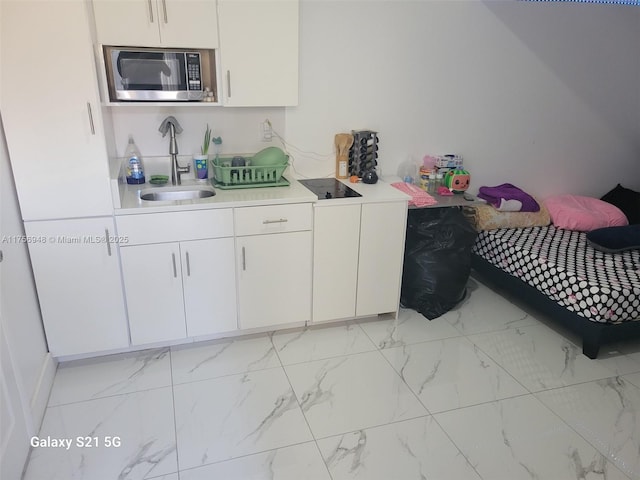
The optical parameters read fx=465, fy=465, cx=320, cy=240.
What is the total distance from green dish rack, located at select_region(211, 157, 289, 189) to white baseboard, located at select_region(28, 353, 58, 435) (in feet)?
4.18

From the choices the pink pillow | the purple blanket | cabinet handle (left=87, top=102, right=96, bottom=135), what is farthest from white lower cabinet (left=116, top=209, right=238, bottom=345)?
the pink pillow

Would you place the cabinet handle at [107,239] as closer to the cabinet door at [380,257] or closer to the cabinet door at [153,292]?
the cabinet door at [153,292]

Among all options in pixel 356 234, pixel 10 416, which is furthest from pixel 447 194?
pixel 10 416

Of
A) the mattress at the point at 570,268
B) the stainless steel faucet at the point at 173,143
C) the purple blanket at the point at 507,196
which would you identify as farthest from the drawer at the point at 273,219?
the purple blanket at the point at 507,196

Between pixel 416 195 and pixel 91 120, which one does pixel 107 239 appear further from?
pixel 416 195

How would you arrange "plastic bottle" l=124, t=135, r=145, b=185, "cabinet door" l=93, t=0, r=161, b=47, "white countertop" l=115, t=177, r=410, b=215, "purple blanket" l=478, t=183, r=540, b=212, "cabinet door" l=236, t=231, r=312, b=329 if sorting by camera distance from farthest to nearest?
"purple blanket" l=478, t=183, r=540, b=212 < "plastic bottle" l=124, t=135, r=145, b=185 < "cabinet door" l=236, t=231, r=312, b=329 < "white countertop" l=115, t=177, r=410, b=215 < "cabinet door" l=93, t=0, r=161, b=47

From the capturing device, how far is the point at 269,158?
2.77 meters

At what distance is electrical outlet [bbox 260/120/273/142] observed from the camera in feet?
9.63

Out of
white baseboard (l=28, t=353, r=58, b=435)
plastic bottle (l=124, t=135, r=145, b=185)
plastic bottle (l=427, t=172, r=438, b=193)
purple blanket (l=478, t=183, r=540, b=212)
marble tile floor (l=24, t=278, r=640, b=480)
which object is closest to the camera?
marble tile floor (l=24, t=278, r=640, b=480)

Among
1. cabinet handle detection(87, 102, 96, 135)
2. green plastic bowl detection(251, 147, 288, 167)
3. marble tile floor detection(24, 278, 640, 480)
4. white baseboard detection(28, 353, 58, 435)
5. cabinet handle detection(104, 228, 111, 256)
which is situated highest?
cabinet handle detection(87, 102, 96, 135)

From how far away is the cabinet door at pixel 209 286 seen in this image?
8.09ft

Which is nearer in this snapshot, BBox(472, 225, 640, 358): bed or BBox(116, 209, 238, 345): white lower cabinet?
BBox(116, 209, 238, 345): white lower cabinet

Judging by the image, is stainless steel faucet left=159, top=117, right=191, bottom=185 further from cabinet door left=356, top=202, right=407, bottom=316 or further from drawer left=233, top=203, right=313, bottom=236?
cabinet door left=356, top=202, right=407, bottom=316

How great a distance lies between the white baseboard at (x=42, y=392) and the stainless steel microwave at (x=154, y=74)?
138 centimetres
